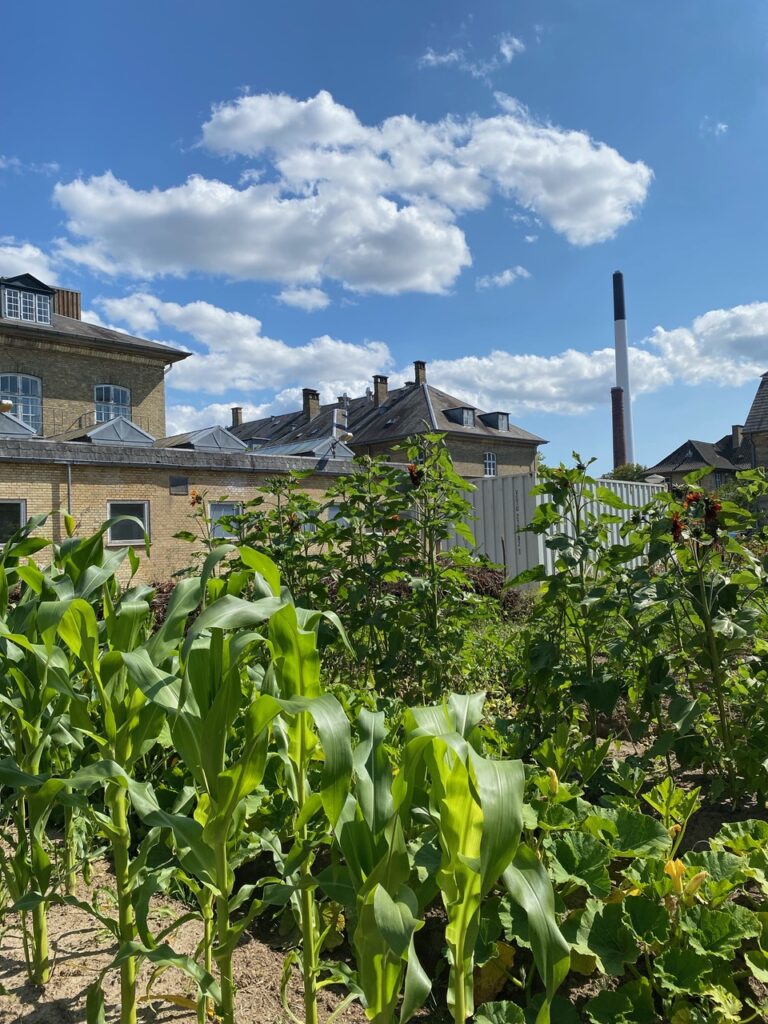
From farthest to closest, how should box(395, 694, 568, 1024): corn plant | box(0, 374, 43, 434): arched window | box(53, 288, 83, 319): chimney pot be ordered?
1. box(53, 288, 83, 319): chimney pot
2. box(0, 374, 43, 434): arched window
3. box(395, 694, 568, 1024): corn plant

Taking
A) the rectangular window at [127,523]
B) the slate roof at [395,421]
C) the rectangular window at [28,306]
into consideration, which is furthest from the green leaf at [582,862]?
the slate roof at [395,421]

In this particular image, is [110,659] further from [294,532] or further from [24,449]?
[24,449]

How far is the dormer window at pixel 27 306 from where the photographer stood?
2580 cm

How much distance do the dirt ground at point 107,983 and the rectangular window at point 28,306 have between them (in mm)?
28471

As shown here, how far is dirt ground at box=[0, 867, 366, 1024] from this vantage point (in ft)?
5.07

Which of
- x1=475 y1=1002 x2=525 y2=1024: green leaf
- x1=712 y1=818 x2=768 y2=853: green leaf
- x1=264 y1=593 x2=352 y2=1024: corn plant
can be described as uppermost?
x1=264 y1=593 x2=352 y2=1024: corn plant

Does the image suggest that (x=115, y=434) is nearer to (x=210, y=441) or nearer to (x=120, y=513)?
(x=210, y=441)

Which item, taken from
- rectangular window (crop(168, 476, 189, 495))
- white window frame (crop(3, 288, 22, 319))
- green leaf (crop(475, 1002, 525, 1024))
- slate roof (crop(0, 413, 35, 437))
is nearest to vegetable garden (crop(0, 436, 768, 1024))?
green leaf (crop(475, 1002, 525, 1024))

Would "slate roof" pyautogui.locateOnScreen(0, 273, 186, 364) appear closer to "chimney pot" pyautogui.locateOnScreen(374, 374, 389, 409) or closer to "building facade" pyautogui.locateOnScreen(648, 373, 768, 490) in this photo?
Result: "chimney pot" pyautogui.locateOnScreen(374, 374, 389, 409)

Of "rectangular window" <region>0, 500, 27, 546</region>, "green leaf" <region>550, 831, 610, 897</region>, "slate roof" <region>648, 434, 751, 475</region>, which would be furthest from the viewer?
"slate roof" <region>648, 434, 751, 475</region>

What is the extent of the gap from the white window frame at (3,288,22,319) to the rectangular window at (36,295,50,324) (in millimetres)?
657

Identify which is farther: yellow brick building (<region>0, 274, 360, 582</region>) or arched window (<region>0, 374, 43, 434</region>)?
arched window (<region>0, 374, 43, 434</region>)

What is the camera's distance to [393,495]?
3.93 meters

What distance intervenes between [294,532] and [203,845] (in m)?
3.45
